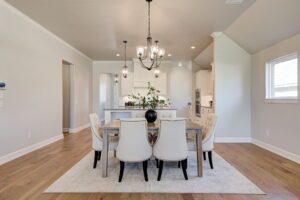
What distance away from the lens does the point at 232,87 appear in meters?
5.16

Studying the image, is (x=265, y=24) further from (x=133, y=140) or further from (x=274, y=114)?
(x=133, y=140)

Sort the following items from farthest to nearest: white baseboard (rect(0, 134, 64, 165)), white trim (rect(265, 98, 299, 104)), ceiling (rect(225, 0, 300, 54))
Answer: white trim (rect(265, 98, 299, 104)) < white baseboard (rect(0, 134, 64, 165)) < ceiling (rect(225, 0, 300, 54))

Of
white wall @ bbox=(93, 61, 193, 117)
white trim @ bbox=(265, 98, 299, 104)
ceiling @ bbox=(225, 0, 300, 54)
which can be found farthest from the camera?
Result: white wall @ bbox=(93, 61, 193, 117)

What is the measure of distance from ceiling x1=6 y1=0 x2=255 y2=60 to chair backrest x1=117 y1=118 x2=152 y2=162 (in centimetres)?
218

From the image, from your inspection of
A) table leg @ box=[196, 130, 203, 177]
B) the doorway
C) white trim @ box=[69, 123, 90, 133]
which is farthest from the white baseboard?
table leg @ box=[196, 130, 203, 177]

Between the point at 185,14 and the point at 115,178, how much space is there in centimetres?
327

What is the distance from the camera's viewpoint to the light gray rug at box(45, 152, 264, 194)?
8.32 ft

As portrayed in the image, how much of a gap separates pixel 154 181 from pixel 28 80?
3438 millimetres

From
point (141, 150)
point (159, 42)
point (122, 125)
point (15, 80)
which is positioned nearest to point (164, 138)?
point (141, 150)

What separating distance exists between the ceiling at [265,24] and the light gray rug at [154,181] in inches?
107

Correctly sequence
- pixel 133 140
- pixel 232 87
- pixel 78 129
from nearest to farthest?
1. pixel 133 140
2. pixel 232 87
3. pixel 78 129

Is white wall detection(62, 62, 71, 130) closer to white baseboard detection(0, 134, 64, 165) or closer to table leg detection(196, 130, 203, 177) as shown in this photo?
white baseboard detection(0, 134, 64, 165)

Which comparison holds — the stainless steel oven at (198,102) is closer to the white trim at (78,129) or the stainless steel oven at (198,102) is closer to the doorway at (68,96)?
the white trim at (78,129)

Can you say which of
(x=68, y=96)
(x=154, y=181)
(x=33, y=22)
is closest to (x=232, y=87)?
(x=154, y=181)
